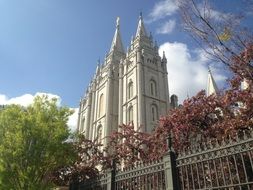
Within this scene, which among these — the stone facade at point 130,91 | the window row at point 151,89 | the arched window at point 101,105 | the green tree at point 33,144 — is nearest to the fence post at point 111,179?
the green tree at point 33,144

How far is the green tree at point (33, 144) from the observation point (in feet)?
39.5

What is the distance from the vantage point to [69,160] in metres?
13.8

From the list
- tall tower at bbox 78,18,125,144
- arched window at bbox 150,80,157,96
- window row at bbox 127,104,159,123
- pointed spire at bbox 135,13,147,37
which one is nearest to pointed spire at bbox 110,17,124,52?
tall tower at bbox 78,18,125,144

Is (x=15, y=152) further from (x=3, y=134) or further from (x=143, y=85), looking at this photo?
(x=143, y=85)

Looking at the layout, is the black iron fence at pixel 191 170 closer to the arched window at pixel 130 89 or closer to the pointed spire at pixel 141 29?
the arched window at pixel 130 89

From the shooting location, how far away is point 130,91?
4059cm

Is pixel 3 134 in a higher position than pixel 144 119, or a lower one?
lower

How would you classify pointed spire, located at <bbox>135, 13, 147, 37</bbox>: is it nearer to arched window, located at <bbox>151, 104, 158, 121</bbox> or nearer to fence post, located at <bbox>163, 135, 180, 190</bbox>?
arched window, located at <bbox>151, 104, 158, 121</bbox>

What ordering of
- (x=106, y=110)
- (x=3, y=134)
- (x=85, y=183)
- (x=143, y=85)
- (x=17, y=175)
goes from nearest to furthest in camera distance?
(x=85, y=183)
(x=17, y=175)
(x=3, y=134)
(x=143, y=85)
(x=106, y=110)

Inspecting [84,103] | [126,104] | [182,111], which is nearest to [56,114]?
[182,111]

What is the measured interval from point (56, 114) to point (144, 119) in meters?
22.0

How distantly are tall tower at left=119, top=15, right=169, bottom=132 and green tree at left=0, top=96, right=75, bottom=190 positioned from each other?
A: 69.6ft

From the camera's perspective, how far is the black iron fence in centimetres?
619

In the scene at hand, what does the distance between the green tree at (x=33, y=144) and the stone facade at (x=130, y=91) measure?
69.2 feet
